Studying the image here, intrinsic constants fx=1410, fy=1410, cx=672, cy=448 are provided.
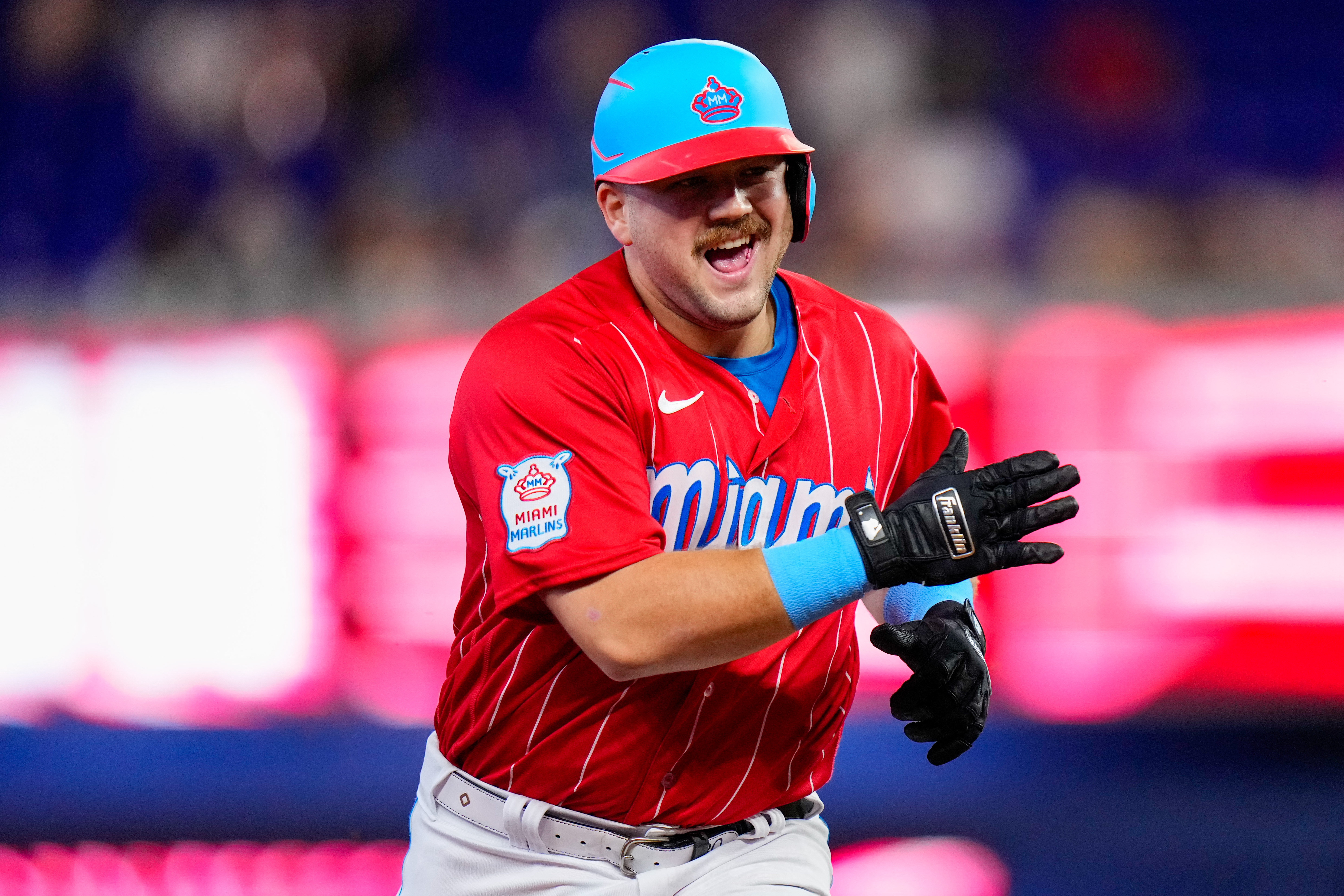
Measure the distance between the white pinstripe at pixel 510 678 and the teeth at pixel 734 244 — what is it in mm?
742

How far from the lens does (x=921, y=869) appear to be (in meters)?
4.80

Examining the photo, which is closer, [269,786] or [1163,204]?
[269,786]

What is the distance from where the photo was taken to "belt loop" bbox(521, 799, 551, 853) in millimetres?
2498

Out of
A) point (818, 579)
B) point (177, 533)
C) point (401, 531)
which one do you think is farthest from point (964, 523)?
point (177, 533)

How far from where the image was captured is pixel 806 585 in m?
2.18

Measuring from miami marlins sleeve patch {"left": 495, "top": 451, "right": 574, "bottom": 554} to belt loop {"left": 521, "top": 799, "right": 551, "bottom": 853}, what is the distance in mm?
514

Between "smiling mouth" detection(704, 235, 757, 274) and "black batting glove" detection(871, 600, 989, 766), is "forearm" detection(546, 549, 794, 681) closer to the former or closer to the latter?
"black batting glove" detection(871, 600, 989, 766)

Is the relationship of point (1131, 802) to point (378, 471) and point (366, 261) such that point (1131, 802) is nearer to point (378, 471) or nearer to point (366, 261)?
point (378, 471)

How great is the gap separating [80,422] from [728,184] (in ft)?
11.1

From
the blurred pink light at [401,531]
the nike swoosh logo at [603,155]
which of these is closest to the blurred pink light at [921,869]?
the blurred pink light at [401,531]

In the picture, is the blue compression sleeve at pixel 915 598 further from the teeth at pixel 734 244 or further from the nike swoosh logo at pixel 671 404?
the teeth at pixel 734 244

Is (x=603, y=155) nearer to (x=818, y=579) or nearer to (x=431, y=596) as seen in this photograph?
(x=818, y=579)

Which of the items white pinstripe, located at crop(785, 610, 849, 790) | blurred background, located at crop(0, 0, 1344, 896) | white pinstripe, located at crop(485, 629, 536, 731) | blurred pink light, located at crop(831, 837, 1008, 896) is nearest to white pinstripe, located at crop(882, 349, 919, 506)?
white pinstripe, located at crop(785, 610, 849, 790)

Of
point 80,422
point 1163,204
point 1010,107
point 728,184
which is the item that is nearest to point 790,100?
point 1010,107
